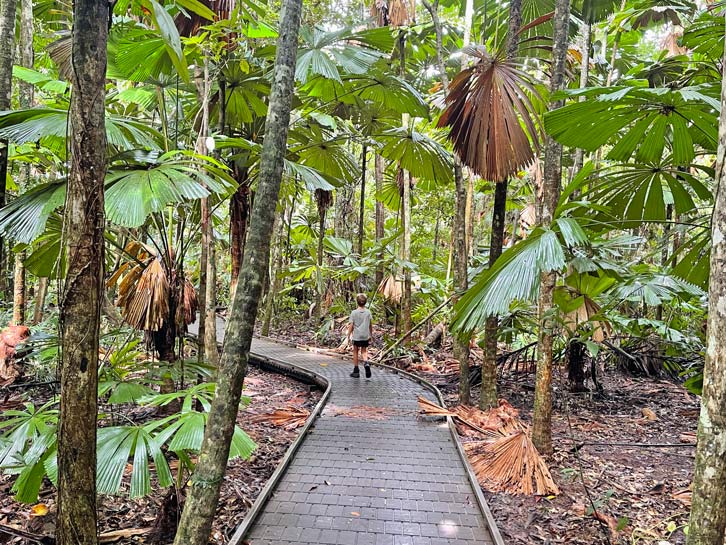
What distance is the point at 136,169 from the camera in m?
2.93

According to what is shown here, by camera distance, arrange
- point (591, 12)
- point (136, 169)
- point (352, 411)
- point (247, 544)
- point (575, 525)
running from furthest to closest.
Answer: point (591, 12) → point (352, 411) → point (575, 525) → point (247, 544) → point (136, 169)

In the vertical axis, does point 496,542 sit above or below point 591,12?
below

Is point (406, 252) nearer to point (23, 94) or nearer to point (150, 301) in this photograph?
point (150, 301)

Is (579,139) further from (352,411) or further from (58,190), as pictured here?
(352,411)

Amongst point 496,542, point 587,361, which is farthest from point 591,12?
point 496,542

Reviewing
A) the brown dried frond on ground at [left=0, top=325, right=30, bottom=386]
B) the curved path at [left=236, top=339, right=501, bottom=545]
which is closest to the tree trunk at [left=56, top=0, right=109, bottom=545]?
the curved path at [left=236, top=339, right=501, bottom=545]

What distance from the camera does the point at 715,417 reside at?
1795mm

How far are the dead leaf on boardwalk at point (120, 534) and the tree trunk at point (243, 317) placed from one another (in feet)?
5.29

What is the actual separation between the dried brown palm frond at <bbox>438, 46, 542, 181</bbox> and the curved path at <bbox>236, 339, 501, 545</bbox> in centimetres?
321

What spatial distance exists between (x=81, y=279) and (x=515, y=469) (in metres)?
4.19

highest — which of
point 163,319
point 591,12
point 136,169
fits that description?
point 591,12

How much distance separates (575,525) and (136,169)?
14.4ft

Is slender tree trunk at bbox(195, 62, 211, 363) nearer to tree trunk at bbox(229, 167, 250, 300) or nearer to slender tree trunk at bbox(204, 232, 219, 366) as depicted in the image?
slender tree trunk at bbox(204, 232, 219, 366)

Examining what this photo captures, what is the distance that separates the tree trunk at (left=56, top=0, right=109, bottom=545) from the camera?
2.01 metres
